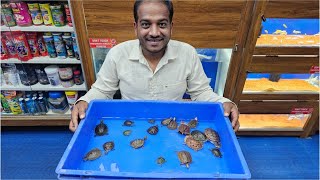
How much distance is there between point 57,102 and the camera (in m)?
1.92

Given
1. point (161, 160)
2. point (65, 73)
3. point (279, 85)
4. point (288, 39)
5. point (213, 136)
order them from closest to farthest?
point (161, 160)
point (213, 136)
point (288, 39)
point (65, 73)
point (279, 85)

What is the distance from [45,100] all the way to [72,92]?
307 mm

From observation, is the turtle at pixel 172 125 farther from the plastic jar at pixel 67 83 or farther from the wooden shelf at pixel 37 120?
the wooden shelf at pixel 37 120

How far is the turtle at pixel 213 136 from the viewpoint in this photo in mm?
904

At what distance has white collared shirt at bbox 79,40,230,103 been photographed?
117cm

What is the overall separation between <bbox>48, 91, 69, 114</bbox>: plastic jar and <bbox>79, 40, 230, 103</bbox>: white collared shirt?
0.87m

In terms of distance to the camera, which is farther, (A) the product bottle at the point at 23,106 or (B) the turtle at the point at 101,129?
(A) the product bottle at the point at 23,106

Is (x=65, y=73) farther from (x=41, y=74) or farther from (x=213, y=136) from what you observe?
(x=213, y=136)

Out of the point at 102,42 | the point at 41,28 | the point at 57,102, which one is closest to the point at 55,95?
the point at 57,102

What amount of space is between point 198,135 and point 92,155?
0.45 meters

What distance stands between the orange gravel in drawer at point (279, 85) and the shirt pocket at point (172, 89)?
83 centimetres

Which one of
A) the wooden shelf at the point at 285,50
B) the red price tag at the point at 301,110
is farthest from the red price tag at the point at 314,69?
the red price tag at the point at 301,110

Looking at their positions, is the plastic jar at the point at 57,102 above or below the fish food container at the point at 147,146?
below

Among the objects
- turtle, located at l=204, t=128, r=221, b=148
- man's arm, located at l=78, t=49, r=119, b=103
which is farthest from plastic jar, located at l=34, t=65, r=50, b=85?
turtle, located at l=204, t=128, r=221, b=148
